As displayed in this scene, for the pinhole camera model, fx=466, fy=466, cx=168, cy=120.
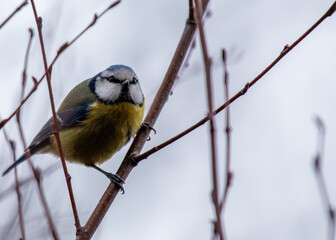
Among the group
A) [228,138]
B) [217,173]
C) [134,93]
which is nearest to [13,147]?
[228,138]

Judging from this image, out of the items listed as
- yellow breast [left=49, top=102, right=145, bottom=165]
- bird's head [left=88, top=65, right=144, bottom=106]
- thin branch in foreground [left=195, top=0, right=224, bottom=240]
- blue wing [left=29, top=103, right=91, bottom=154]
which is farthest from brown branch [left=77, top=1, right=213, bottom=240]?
thin branch in foreground [left=195, top=0, right=224, bottom=240]

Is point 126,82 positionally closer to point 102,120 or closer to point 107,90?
point 107,90

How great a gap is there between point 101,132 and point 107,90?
346 millimetres

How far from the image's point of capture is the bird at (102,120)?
319cm

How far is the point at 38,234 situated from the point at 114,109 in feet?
3.49

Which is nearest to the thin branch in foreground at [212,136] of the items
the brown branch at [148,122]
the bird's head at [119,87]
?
the brown branch at [148,122]

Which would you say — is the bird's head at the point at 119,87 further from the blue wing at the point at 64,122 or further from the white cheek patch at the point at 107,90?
the blue wing at the point at 64,122

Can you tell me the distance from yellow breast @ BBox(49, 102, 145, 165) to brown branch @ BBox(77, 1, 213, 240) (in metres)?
0.51

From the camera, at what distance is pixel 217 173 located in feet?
2.91

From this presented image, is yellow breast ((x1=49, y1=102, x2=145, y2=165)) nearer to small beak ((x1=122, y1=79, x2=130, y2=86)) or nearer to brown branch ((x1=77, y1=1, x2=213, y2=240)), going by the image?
small beak ((x1=122, y1=79, x2=130, y2=86))

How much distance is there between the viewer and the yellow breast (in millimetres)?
3169

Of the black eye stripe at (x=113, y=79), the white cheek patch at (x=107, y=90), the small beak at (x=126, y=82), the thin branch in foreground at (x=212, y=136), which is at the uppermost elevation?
the black eye stripe at (x=113, y=79)

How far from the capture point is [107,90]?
11.1 ft

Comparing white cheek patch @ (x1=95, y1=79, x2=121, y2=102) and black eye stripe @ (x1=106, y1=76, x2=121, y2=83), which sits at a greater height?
black eye stripe @ (x1=106, y1=76, x2=121, y2=83)
